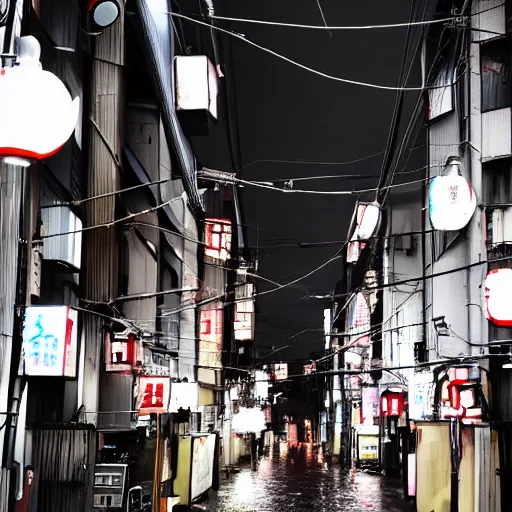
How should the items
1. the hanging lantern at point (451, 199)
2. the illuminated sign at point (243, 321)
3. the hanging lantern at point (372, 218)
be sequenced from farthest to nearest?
the illuminated sign at point (243, 321) → the hanging lantern at point (372, 218) → the hanging lantern at point (451, 199)

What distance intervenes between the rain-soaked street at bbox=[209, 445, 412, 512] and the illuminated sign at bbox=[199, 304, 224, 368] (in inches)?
315

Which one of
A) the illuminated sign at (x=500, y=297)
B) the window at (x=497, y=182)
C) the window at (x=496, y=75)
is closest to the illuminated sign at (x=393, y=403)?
the window at (x=497, y=182)

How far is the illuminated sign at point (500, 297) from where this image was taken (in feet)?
80.4

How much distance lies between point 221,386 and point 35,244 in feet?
160

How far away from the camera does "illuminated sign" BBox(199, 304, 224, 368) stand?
52375mm

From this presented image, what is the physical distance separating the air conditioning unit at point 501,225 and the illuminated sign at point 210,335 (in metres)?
25.2

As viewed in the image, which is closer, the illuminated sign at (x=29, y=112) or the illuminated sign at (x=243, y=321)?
the illuminated sign at (x=29, y=112)

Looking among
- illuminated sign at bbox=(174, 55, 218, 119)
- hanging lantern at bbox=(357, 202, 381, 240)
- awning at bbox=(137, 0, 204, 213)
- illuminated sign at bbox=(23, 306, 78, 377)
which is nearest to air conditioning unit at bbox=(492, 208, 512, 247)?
hanging lantern at bbox=(357, 202, 381, 240)

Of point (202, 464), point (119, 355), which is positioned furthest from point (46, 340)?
point (202, 464)

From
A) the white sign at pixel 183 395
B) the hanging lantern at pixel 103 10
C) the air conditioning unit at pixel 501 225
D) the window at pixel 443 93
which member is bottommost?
the white sign at pixel 183 395

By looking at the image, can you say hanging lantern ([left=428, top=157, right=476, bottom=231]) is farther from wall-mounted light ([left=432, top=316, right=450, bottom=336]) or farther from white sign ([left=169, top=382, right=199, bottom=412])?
white sign ([left=169, top=382, right=199, bottom=412])

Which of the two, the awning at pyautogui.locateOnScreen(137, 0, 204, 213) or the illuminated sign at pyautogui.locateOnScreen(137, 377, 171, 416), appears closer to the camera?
the illuminated sign at pyautogui.locateOnScreen(137, 377, 171, 416)

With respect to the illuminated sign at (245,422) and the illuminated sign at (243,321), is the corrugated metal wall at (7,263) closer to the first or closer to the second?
the illuminated sign at (245,422)

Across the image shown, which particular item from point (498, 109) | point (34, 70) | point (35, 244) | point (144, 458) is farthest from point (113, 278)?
point (34, 70)
